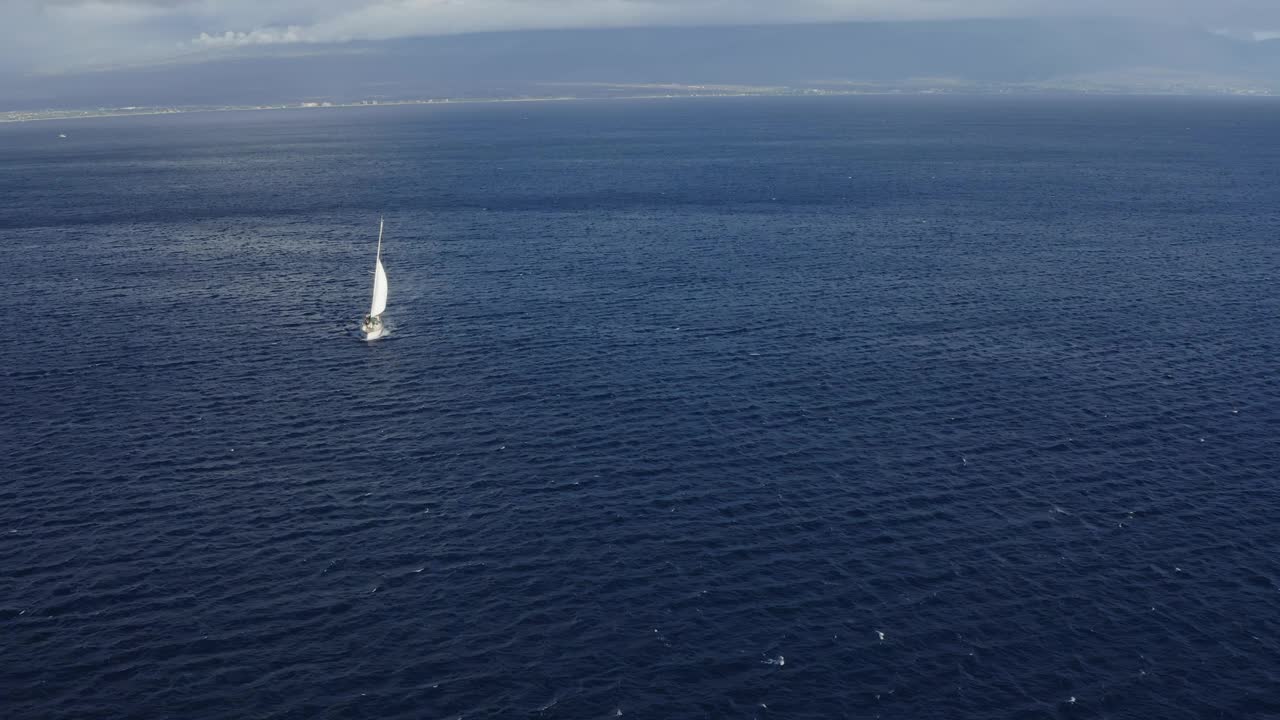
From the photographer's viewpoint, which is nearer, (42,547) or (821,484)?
(42,547)

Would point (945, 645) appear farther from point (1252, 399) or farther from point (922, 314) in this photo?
point (922, 314)

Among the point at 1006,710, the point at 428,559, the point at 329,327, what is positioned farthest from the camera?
the point at 329,327

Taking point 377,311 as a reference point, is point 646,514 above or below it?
below

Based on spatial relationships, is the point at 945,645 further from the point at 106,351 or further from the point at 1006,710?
the point at 106,351

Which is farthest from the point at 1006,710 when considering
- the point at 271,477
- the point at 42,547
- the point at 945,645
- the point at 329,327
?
the point at 329,327

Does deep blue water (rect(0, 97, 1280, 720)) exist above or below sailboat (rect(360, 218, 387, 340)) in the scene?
below

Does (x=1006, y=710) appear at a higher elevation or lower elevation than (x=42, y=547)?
lower

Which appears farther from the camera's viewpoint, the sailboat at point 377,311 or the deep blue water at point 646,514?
the sailboat at point 377,311

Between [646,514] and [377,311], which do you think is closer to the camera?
[646,514]

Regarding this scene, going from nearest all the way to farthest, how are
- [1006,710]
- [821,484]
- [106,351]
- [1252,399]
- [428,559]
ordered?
[1006,710]
[428,559]
[821,484]
[1252,399]
[106,351]

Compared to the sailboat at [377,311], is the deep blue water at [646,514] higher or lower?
lower

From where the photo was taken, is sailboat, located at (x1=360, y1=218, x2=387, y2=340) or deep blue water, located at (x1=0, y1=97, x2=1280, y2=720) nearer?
deep blue water, located at (x1=0, y1=97, x2=1280, y2=720)
